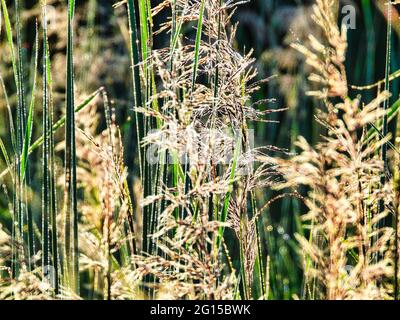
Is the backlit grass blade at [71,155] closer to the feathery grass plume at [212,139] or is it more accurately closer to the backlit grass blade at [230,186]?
the feathery grass plume at [212,139]

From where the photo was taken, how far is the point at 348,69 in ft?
6.62

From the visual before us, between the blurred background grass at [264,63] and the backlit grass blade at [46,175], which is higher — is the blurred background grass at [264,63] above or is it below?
above

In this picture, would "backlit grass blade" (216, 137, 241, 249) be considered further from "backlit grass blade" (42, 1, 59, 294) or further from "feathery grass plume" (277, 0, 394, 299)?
"backlit grass blade" (42, 1, 59, 294)

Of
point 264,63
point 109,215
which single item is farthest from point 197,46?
point 264,63

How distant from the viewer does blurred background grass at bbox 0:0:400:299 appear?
5.26 ft

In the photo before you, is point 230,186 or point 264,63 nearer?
point 230,186

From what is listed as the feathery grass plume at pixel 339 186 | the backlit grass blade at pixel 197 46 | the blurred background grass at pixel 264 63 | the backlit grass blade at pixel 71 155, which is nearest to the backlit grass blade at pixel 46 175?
the backlit grass blade at pixel 71 155

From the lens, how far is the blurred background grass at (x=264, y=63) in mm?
1604

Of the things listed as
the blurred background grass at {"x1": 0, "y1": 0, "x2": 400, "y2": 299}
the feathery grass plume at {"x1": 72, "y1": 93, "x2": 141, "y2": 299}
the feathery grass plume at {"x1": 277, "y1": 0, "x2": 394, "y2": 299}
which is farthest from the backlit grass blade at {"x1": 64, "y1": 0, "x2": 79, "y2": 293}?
the blurred background grass at {"x1": 0, "y1": 0, "x2": 400, "y2": 299}

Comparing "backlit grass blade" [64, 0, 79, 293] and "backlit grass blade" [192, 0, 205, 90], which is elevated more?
"backlit grass blade" [192, 0, 205, 90]

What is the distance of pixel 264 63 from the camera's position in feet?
6.70

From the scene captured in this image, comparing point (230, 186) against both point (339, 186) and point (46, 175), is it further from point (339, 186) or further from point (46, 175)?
point (46, 175)

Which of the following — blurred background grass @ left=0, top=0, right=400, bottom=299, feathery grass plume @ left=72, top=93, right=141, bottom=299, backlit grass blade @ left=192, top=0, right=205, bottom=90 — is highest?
blurred background grass @ left=0, top=0, right=400, bottom=299
